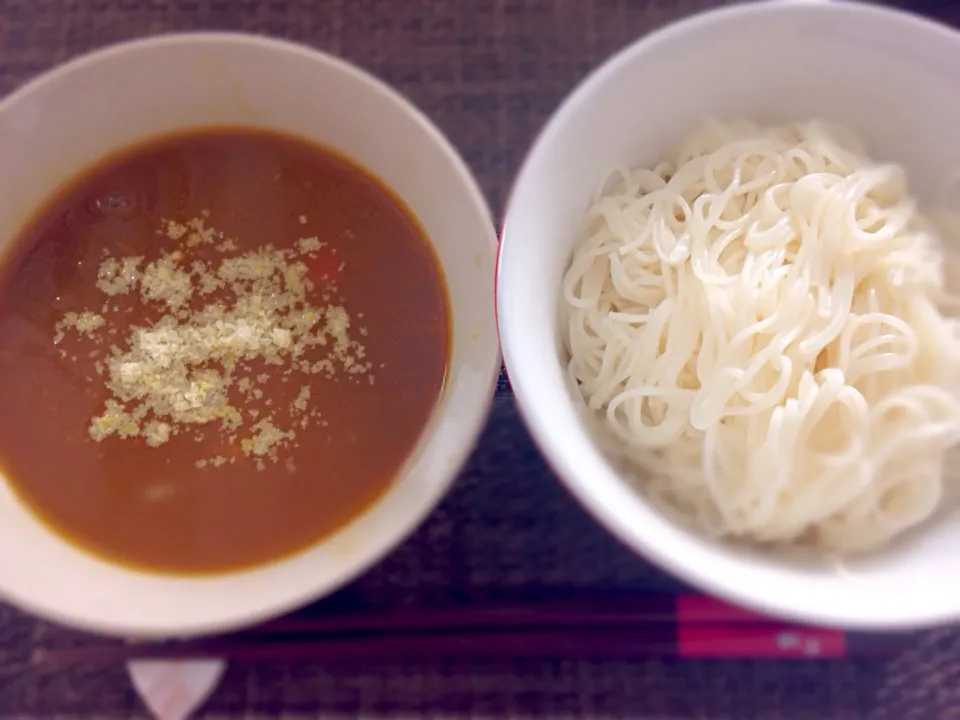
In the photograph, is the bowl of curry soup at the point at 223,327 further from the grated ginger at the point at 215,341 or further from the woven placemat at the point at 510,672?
the woven placemat at the point at 510,672

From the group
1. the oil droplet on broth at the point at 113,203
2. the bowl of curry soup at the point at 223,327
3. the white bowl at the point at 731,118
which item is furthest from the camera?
the oil droplet on broth at the point at 113,203

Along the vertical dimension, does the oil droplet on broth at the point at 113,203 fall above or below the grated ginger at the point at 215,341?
above

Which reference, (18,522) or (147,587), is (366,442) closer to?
(147,587)

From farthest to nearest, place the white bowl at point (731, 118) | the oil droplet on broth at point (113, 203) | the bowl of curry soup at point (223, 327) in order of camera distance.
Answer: the oil droplet on broth at point (113, 203) < the bowl of curry soup at point (223, 327) < the white bowl at point (731, 118)

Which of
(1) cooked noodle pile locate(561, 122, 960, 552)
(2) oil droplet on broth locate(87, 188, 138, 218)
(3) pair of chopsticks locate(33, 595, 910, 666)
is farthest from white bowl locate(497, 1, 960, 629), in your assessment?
(2) oil droplet on broth locate(87, 188, 138, 218)

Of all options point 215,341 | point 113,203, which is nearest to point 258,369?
point 215,341

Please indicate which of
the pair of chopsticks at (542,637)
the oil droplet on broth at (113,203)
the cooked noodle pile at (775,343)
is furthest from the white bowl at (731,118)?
the oil droplet on broth at (113,203)

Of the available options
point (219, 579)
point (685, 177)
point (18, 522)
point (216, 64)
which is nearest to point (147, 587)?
point (219, 579)
